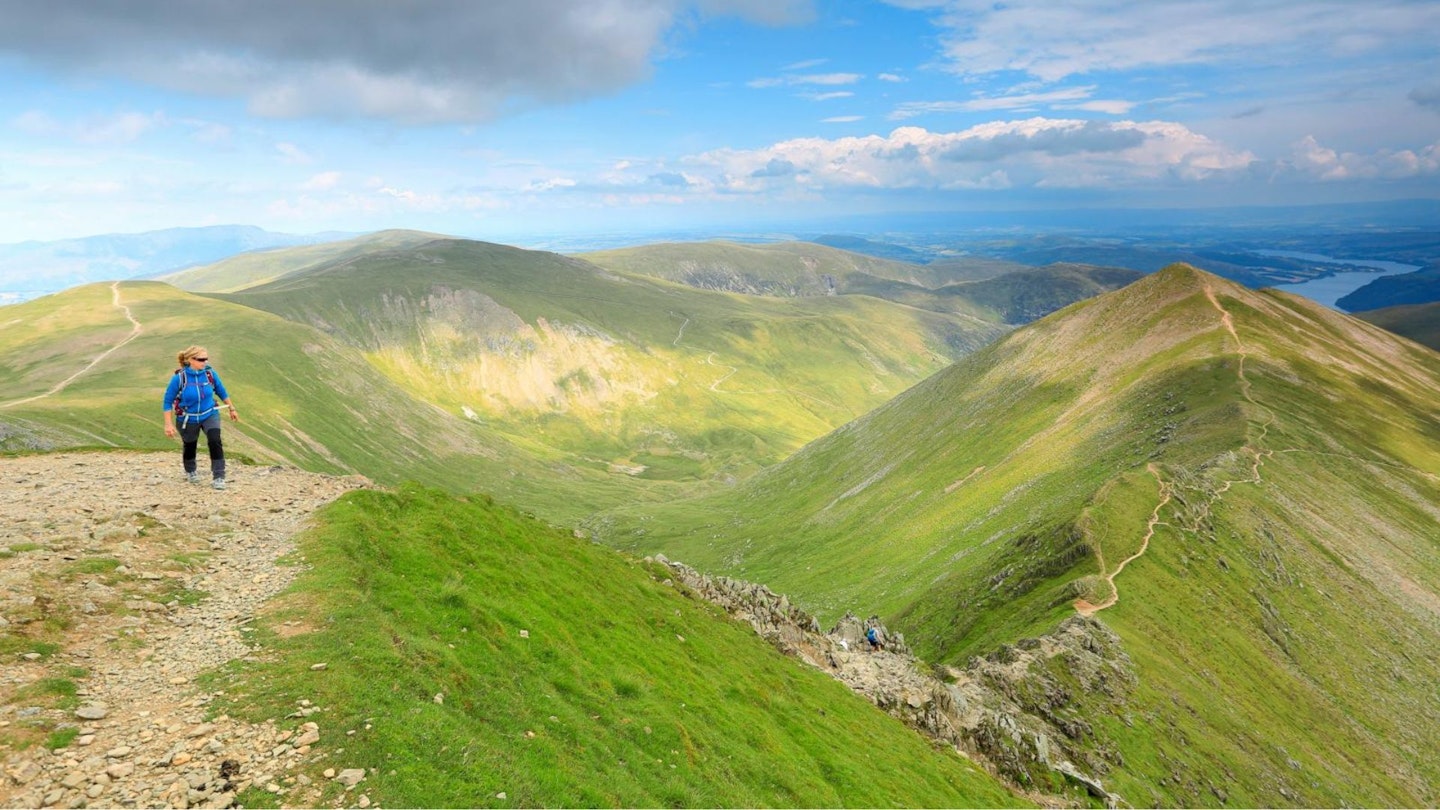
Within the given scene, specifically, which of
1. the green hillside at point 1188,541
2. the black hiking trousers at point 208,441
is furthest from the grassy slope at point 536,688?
the green hillside at point 1188,541

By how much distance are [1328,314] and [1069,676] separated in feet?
694

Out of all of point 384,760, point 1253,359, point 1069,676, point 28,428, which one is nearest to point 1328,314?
point 1253,359

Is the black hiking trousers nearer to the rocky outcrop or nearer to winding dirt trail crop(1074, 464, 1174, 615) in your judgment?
the rocky outcrop

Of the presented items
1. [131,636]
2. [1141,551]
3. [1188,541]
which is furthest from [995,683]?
[131,636]

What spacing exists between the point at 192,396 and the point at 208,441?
2.53 m

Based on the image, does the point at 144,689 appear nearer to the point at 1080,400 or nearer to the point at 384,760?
the point at 384,760

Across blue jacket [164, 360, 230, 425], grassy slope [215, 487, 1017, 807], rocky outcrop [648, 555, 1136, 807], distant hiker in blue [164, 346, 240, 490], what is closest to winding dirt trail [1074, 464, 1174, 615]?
rocky outcrop [648, 555, 1136, 807]

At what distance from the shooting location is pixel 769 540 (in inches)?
6009

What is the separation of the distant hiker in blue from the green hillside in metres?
56.9

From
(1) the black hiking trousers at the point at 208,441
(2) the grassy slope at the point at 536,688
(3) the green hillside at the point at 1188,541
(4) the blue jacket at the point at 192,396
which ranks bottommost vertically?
(3) the green hillside at the point at 1188,541

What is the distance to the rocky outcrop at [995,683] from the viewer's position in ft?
145

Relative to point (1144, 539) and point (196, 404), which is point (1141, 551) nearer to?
point (1144, 539)

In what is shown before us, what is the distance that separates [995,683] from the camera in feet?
171

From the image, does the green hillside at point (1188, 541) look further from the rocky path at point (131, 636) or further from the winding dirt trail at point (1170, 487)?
the rocky path at point (131, 636)
